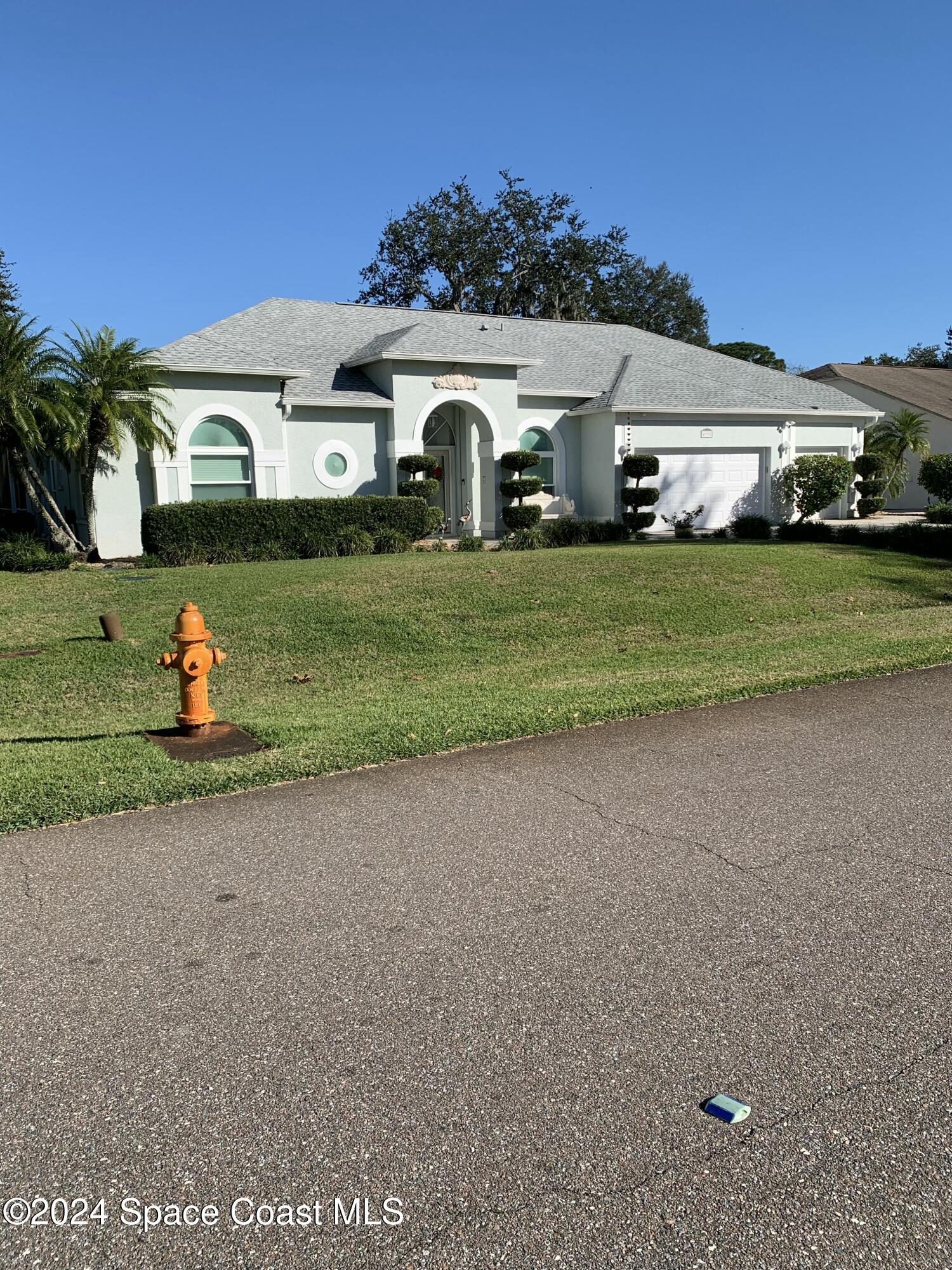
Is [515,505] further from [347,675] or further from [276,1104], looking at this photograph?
[276,1104]

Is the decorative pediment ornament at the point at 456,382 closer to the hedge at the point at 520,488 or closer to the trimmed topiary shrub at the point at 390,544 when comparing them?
the hedge at the point at 520,488

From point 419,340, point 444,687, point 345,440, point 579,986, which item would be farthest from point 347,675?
point 419,340

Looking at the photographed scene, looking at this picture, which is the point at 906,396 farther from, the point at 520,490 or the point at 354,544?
the point at 354,544

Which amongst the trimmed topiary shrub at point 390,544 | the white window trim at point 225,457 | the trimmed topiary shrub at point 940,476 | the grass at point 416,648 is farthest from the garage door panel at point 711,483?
the white window trim at point 225,457

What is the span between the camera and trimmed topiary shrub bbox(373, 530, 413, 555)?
2055 centimetres

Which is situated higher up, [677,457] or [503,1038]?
[677,457]

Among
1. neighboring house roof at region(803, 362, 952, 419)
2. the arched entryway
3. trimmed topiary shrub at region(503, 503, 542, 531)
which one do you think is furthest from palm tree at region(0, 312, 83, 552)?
neighboring house roof at region(803, 362, 952, 419)

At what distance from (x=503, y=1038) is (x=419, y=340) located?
2258cm

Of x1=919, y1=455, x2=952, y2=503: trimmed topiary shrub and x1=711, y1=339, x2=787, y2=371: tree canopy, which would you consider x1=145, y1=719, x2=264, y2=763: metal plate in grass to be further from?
x1=711, y1=339, x2=787, y2=371: tree canopy

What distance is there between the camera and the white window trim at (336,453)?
76.1 ft

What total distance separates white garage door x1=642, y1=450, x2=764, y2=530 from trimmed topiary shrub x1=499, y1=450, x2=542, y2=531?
11.7 ft

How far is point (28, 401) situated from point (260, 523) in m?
4.96

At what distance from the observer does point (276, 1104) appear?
2922mm

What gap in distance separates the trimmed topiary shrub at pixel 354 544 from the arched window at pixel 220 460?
10.8 ft
